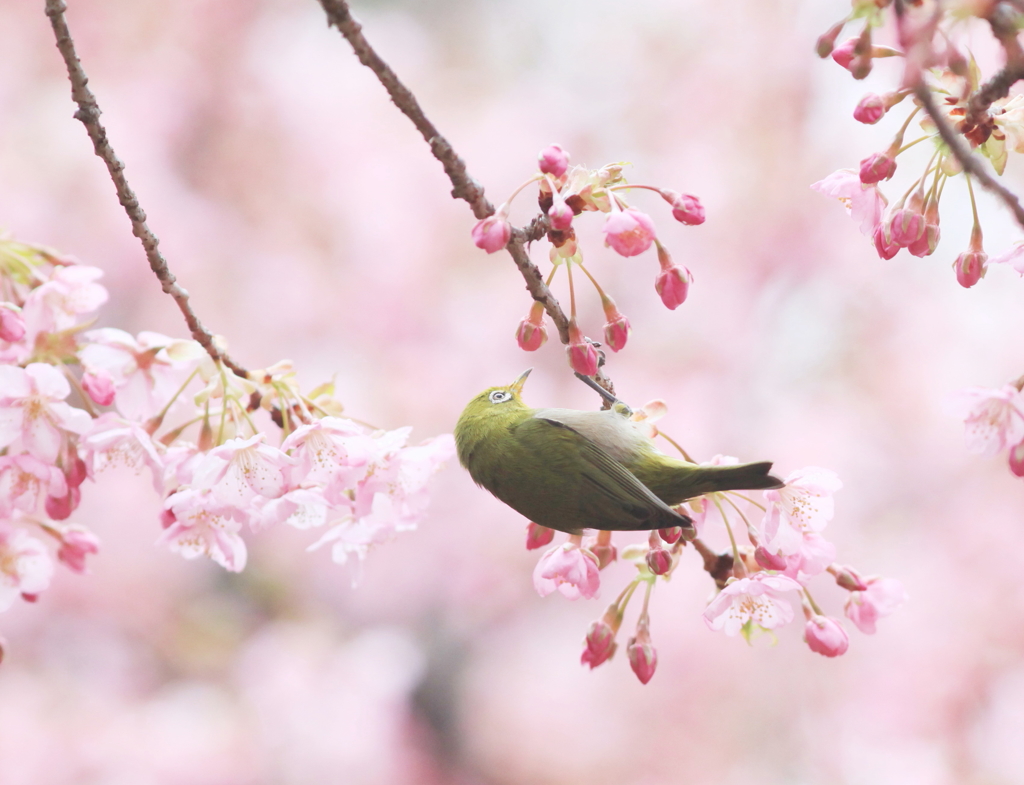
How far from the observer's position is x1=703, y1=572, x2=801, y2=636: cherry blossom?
90 centimetres

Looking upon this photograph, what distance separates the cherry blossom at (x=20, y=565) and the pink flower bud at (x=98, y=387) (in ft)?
0.90

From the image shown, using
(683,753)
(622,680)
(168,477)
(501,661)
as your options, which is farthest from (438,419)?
(168,477)

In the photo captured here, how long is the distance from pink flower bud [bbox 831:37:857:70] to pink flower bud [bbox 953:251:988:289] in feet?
0.95

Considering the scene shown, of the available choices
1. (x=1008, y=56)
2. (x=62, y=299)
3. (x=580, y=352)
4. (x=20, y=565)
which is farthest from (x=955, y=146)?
(x=20, y=565)

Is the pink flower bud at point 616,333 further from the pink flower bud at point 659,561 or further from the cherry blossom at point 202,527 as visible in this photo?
the cherry blossom at point 202,527

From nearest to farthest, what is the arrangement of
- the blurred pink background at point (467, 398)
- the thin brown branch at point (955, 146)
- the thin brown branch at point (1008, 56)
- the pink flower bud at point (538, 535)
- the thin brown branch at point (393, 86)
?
the thin brown branch at point (955, 146), the thin brown branch at point (1008, 56), the thin brown branch at point (393, 86), the pink flower bud at point (538, 535), the blurred pink background at point (467, 398)

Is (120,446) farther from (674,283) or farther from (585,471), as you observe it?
(674,283)

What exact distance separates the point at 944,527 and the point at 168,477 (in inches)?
104

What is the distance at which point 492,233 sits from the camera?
803mm

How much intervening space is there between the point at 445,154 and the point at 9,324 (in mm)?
605

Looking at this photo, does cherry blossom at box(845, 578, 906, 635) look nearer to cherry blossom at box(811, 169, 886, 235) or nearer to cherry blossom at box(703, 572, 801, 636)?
cherry blossom at box(703, 572, 801, 636)

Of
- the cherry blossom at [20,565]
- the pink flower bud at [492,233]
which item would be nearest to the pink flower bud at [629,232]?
the pink flower bud at [492,233]

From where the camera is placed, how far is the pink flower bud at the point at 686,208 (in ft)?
2.98

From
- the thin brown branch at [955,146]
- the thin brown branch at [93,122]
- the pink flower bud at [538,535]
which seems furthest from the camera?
the pink flower bud at [538,535]
